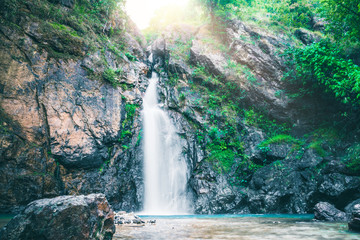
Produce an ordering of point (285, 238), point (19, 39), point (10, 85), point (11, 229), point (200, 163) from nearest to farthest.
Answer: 1. point (11, 229)
2. point (285, 238)
3. point (10, 85)
4. point (19, 39)
5. point (200, 163)

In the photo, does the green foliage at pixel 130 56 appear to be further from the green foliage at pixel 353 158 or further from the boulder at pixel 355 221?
the boulder at pixel 355 221

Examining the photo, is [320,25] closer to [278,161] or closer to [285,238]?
[278,161]

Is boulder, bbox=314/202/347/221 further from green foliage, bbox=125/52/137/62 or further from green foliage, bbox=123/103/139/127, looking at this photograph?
green foliage, bbox=125/52/137/62

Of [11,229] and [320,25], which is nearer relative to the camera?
[11,229]

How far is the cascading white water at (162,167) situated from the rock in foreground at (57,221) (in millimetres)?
8593

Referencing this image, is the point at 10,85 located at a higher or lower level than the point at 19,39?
lower

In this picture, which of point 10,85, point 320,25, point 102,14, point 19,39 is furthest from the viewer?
point 320,25

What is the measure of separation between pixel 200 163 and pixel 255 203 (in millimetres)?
3843

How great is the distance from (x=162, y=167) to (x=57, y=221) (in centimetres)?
1072

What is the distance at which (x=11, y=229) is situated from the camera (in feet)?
9.95

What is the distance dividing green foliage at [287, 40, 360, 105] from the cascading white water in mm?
9355

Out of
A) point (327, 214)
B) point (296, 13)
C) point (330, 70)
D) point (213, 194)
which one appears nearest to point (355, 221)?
point (327, 214)

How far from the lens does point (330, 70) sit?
11.8 meters

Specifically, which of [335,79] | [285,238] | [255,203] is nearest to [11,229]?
[285,238]
